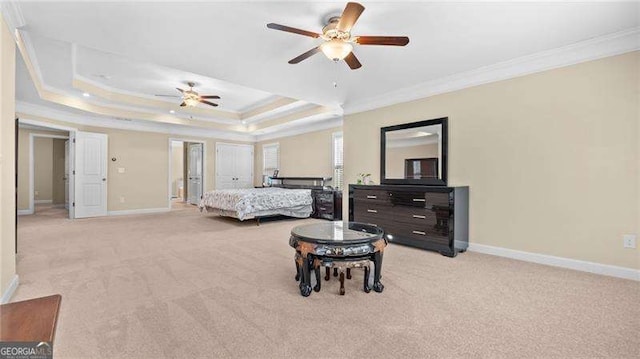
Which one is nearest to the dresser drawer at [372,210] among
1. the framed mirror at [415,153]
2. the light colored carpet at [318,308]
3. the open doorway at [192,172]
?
the framed mirror at [415,153]

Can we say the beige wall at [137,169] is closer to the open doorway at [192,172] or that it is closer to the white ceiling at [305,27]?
the open doorway at [192,172]

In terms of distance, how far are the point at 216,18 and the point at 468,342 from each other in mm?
3333

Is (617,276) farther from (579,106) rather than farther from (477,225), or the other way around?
(579,106)

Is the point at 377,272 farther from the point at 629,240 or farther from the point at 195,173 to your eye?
the point at 195,173

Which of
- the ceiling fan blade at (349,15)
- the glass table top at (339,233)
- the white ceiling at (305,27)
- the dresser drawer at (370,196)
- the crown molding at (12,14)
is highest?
the white ceiling at (305,27)

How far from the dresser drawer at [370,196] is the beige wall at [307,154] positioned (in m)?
2.73

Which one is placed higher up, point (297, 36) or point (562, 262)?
point (297, 36)

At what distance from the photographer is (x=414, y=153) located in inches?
181

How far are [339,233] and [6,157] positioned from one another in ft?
9.55

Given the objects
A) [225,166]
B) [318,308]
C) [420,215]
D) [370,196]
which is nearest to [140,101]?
[225,166]

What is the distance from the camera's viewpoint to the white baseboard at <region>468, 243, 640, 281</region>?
9.59ft

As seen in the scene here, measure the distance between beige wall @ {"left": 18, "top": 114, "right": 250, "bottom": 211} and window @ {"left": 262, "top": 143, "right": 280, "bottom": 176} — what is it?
290 cm

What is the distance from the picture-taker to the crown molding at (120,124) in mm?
5875

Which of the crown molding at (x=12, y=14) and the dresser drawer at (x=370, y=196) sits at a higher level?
the crown molding at (x=12, y=14)
